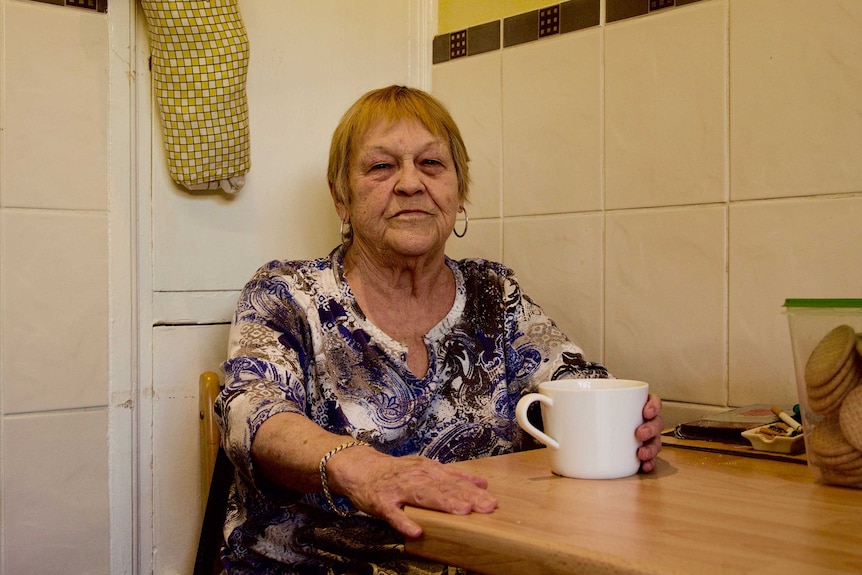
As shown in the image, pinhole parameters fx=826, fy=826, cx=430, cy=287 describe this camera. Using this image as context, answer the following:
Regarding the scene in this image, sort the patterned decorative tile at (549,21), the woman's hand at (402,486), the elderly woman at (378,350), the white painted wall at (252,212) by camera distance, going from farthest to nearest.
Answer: the patterned decorative tile at (549,21) < the white painted wall at (252,212) < the elderly woman at (378,350) < the woman's hand at (402,486)

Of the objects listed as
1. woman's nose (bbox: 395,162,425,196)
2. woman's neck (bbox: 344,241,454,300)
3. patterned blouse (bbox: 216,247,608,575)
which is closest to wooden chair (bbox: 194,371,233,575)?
patterned blouse (bbox: 216,247,608,575)

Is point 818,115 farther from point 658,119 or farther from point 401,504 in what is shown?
point 401,504

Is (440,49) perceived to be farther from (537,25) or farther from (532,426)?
(532,426)

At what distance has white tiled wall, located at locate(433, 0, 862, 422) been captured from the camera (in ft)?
4.34

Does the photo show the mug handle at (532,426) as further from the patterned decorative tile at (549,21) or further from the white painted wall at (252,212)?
the patterned decorative tile at (549,21)

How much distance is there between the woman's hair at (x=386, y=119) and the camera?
4.75 ft

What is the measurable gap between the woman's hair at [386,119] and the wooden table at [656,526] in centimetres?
71

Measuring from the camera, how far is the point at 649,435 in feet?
3.02

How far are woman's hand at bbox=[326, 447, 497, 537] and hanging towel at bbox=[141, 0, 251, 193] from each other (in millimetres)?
814

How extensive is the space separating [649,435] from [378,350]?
1.76 feet

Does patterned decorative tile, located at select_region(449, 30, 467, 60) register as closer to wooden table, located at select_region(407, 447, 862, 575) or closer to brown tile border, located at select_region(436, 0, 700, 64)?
brown tile border, located at select_region(436, 0, 700, 64)

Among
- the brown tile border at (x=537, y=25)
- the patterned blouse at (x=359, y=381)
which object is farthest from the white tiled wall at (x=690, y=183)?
the patterned blouse at (x=359, y=381)

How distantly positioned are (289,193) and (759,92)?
3.05ft

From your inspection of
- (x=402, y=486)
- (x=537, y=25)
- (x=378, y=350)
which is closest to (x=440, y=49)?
(x=537, y=25)
